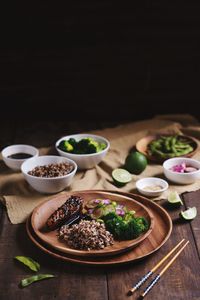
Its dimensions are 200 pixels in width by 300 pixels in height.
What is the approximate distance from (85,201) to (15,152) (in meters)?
0.68

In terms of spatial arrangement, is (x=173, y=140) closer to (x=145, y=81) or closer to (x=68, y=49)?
(x=145, y=81)

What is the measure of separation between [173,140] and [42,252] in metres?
1.30

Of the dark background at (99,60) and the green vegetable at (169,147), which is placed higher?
the dark background at (99,60)

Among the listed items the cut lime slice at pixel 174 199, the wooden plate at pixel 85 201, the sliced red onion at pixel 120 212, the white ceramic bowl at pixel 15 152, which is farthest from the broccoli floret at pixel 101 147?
the sliced red onion at pixel 120 212

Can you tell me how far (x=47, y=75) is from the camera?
3.87 m

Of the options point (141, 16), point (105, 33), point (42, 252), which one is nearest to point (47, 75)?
point (105, 33)

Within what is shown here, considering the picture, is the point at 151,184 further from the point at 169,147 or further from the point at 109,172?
the point at 169,147

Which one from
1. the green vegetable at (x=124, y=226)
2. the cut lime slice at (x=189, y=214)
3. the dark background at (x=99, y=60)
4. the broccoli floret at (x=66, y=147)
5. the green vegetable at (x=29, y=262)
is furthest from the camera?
the dark background at (x=99, y=60)

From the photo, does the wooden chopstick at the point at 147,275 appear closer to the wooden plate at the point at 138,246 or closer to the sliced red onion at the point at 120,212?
the wooden plate at the point at 138,246

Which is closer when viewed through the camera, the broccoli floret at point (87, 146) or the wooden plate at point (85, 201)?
the wooden plate at point (85, 201)

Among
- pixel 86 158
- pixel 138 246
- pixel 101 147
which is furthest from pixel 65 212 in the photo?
pixel 101 147

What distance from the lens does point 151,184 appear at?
2.84 meters

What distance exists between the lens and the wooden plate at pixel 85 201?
7.26 ft

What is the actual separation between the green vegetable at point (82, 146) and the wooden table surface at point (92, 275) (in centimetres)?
69
